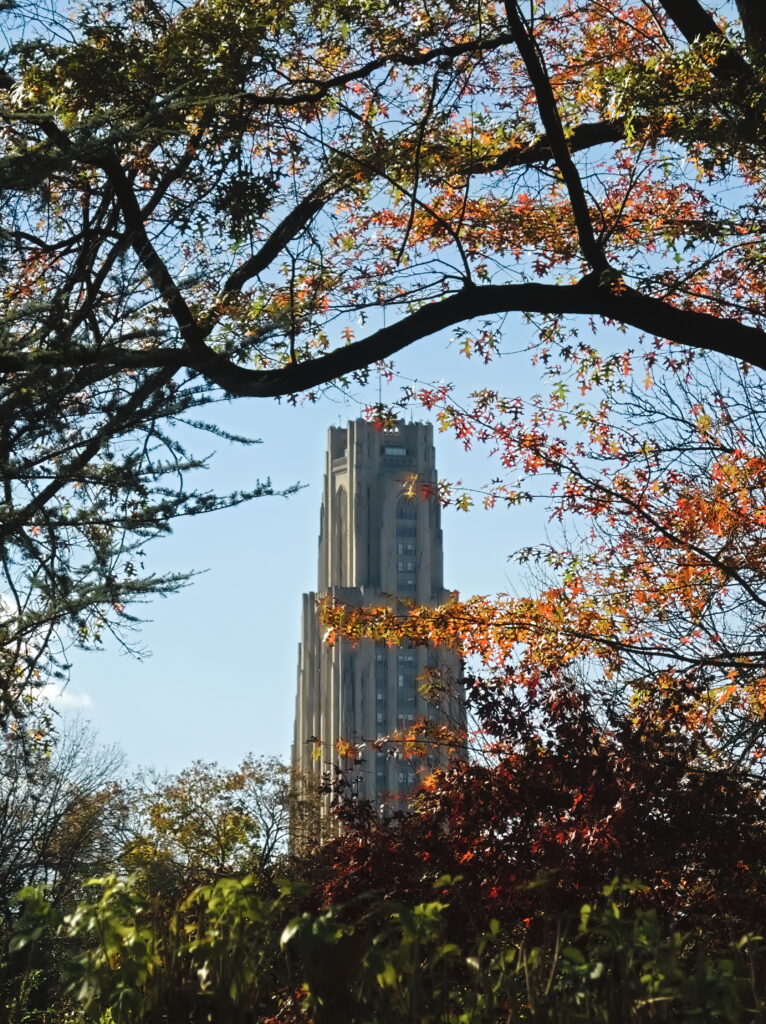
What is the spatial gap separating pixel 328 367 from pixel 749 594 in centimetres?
489

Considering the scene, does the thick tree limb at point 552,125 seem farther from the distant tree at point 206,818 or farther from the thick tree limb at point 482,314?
the distant tree at point 206,818

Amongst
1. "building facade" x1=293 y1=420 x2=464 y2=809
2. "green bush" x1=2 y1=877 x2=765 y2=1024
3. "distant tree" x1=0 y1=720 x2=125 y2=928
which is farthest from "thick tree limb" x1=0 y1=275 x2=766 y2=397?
"building facade" x1=293 y1=420 x2=464 y2=809

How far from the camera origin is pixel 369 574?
12769 centimetres

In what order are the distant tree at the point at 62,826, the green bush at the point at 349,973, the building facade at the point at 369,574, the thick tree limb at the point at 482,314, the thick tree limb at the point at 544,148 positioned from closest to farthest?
the green bush at the point at 349,973 < the thick tree limb at the point at 482,314 < the thick tree limb at the point at 544,148 < the distant tree at the point at 62,826 < the building facade at the point at 369,574

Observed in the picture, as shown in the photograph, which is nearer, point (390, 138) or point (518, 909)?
point (518, 909)

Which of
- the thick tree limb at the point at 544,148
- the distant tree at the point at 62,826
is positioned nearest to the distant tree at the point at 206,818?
the distant tree at the point at 62,826

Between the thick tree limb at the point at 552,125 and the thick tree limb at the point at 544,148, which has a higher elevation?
the thick tree limb at the point at 544,148

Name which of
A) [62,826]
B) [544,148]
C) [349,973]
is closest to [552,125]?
[544,148]

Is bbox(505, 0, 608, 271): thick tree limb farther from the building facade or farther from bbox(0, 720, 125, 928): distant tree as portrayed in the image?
the building facade

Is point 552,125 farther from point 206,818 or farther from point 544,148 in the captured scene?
point 206,818

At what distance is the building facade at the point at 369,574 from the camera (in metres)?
121

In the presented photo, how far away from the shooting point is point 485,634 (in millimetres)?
9750

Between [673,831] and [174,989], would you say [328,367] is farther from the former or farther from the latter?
[174,989]

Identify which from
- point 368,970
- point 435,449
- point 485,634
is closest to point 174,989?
point 368,970
